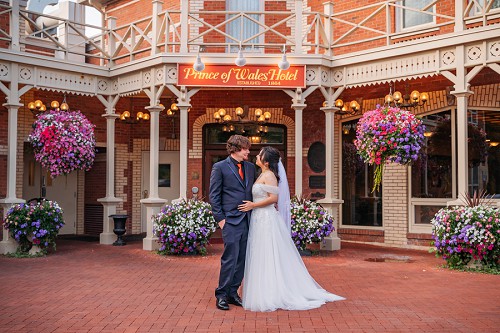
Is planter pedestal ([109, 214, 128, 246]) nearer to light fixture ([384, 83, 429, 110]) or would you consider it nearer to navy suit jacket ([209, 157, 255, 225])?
light fixture ([384, 83, 429, 110])

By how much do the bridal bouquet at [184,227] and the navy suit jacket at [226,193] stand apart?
14.1 feet

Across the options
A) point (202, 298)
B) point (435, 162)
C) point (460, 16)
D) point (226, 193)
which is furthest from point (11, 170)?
point (460, 16)

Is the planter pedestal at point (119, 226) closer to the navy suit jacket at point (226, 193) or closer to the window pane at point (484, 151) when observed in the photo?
the navy suit jacket at point (226, 193)

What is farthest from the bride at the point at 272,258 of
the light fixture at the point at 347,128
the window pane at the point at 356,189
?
the light fixture at the point at 347,128

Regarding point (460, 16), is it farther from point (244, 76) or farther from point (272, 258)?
point (272, 258)

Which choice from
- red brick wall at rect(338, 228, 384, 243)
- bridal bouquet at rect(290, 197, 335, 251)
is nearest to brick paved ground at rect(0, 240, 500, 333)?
bridal bouquet at rect(290, 197, 335, 251)

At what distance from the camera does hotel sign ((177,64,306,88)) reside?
1157cm

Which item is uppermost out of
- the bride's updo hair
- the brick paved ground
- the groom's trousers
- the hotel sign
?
the hotel sign

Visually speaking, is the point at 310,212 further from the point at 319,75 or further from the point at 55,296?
the point at 55,296

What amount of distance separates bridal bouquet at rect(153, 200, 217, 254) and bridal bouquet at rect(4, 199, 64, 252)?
7.06 ft

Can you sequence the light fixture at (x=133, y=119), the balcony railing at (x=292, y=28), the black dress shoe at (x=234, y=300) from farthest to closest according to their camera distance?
1. the light fixture at (x=133, y=119)
2. the balcony railing at (x=292, y=28)
3. the black dress shoe at (x=234, y=300)

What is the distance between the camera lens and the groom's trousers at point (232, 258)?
635 cm

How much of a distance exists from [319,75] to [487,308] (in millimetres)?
6523

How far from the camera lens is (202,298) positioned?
6953 millimetres
